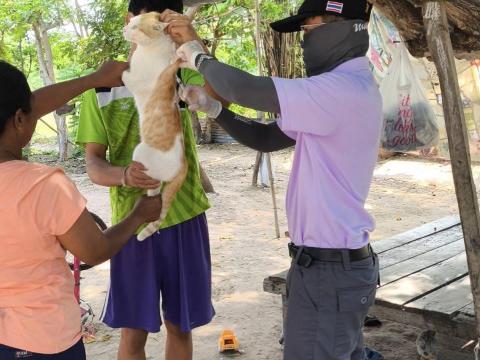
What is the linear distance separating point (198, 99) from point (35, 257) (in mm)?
879

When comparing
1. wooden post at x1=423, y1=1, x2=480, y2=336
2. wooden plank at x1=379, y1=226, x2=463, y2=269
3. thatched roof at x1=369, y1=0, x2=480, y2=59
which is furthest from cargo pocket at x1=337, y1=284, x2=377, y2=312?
wooden plank at x1=379, y1=226, x2=463, y2=269

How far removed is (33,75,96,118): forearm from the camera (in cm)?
204

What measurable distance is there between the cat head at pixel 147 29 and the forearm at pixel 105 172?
53cm

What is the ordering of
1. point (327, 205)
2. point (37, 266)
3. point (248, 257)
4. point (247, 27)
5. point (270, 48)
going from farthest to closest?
point (247, 27)
point (270, 48)
point (248, 257)
point (327, 205)
point (37, 266)

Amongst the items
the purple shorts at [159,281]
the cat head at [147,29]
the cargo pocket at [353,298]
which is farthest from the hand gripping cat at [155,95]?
the cargo pocket at [353,298]

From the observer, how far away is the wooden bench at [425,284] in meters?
3.12

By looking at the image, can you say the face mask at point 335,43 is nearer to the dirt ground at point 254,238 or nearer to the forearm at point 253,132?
the forearm at point 253,132

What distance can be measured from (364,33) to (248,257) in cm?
423

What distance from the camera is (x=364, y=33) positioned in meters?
2.06

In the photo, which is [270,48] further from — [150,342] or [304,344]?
[304,344]

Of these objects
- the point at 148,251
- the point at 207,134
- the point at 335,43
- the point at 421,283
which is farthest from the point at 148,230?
the point at 207,134

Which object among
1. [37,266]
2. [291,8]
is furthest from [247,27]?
[37,266]

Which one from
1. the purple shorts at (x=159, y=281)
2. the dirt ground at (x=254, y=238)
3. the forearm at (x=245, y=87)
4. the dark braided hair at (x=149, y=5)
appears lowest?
the dirt ground at (x=254, y=238)

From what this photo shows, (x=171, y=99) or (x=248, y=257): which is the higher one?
(x=171, y=99)
